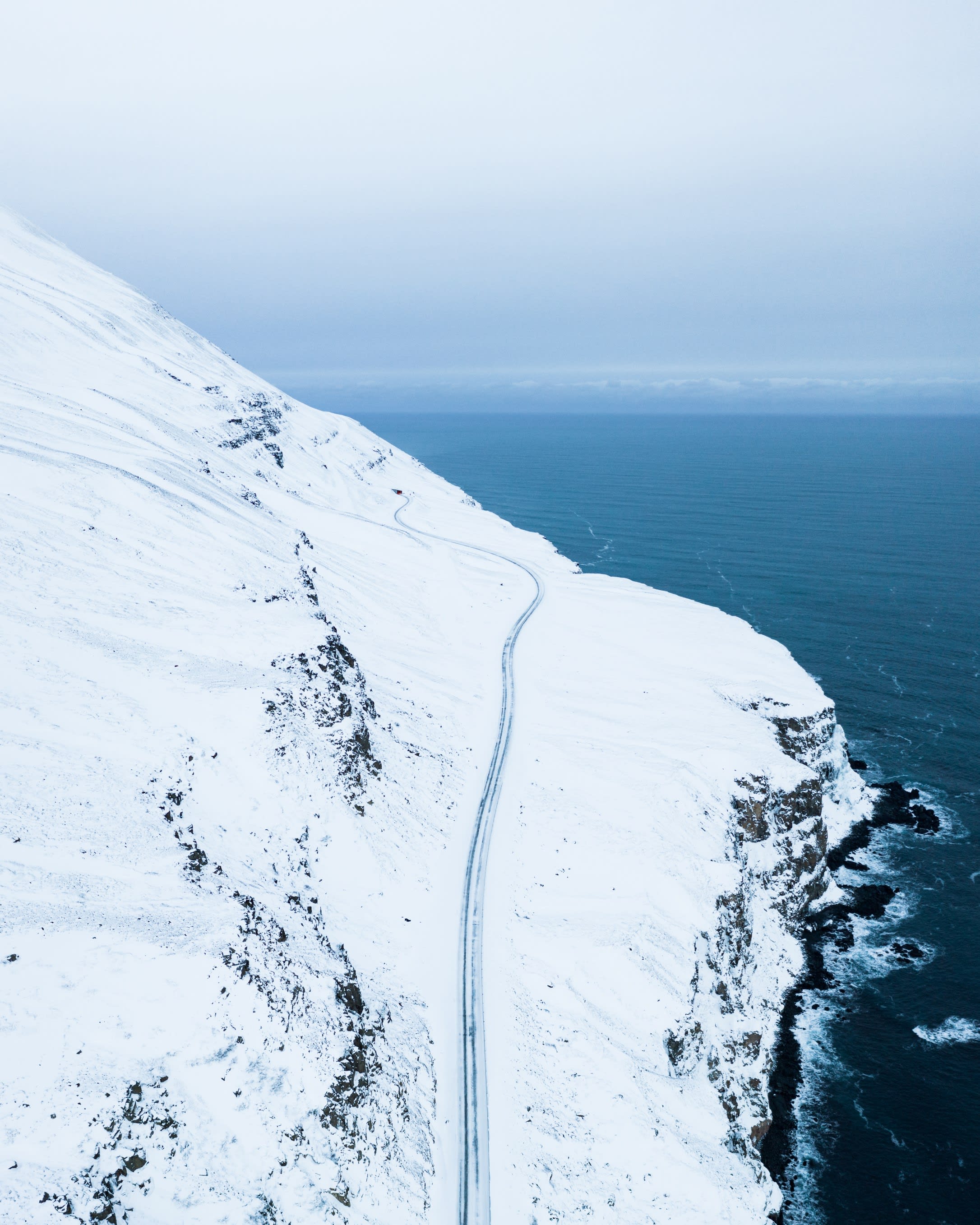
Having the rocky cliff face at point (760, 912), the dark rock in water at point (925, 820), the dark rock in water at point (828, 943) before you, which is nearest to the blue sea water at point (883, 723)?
the dark rock in water at point (828, 943)

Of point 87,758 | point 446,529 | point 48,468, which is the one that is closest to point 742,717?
point 87,758

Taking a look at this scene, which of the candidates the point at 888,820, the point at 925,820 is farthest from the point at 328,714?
the point at 925,820

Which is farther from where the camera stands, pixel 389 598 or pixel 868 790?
pixel 389 598

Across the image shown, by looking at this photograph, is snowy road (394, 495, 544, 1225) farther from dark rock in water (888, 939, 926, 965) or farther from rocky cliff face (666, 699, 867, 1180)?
dark rock in water (888, 939, 926, 965)

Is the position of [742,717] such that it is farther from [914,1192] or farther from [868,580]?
[868,580]

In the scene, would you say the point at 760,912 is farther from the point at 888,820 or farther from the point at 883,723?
the point at 883,723

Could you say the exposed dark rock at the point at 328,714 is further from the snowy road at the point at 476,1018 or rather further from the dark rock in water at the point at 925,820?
the dark rock in water at the point at 925,820
